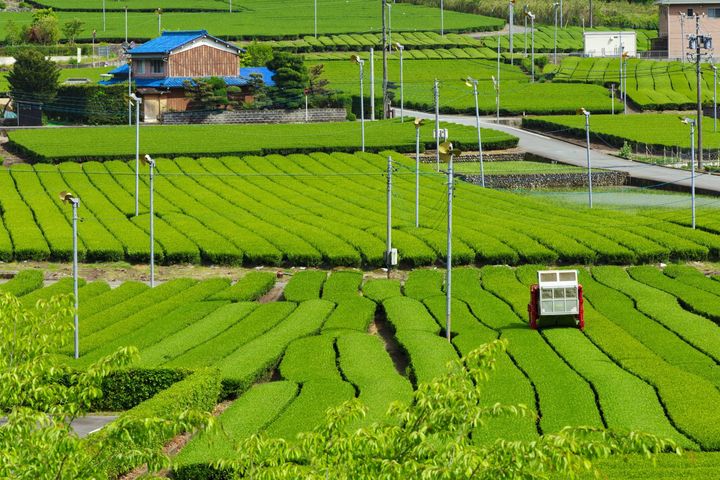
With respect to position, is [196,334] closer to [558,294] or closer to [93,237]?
[558,294]

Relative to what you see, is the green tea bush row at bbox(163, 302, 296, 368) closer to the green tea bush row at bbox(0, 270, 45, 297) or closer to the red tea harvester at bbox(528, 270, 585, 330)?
the green tea bush row at bbox(0, 270, 45, 297)

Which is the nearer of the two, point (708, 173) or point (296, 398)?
point (296, 398)

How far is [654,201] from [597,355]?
1490 inches

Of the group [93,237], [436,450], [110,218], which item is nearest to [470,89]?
[110,218]

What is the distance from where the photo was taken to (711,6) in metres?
134

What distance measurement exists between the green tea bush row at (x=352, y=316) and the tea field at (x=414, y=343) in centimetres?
11

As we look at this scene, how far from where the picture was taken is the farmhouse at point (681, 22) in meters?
134

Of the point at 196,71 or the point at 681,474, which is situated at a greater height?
the point at 196,71

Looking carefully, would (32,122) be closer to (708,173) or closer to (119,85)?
(119,85)

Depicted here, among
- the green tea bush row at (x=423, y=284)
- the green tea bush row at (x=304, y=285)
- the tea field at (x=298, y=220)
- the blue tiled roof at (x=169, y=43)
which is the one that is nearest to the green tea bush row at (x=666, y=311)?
the tea field at (x=298, y=220)

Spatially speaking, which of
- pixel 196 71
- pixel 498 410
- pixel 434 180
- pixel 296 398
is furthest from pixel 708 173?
pixel 498 410

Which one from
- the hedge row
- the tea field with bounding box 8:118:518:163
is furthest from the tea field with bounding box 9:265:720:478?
the tea field with bounding box 8:118:518:163

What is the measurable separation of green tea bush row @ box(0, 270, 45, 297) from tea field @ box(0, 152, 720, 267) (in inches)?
239

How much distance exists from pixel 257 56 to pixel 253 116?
21.4 m
